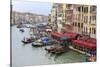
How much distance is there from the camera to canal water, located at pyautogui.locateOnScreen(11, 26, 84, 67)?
1725mm

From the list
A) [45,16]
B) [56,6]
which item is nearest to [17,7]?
[45,16]

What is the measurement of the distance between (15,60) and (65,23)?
26.1 inches

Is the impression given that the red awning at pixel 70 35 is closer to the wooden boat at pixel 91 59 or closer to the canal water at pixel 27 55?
the canal water at pixel 27 55

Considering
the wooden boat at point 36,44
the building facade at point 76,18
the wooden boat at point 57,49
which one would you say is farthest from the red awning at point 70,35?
the wooden boat at point 36,44

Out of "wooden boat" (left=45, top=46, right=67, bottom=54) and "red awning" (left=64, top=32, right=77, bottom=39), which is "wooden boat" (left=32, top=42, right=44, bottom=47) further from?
"red awning" (left=64, top=32, right=77, bottom=39)

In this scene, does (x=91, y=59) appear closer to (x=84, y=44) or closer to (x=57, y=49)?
(x=84, y=44)

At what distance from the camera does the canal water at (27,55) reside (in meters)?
1.72

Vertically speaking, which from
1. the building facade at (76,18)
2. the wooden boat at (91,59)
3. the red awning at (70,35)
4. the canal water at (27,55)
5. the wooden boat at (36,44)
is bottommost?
the wooden boat at (91,59)

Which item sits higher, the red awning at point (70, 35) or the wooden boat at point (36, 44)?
the red awning at point (70, 35)

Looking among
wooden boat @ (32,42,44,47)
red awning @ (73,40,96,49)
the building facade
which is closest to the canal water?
wooden boat @ (32,42,44,47)

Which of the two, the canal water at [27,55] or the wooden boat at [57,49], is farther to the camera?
the wooden boat at [57,49]

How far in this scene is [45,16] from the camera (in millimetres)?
1822

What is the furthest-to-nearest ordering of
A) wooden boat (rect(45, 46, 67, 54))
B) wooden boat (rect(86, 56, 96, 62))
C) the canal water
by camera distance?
1. wooden boat (rect(86, 56, 96, 62))
2. wooden boat (rect(45, 46, 67, 54))
3. the canal water

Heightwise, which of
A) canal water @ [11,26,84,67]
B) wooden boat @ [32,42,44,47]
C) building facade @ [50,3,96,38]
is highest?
building facade @ [50,3,96,38]
